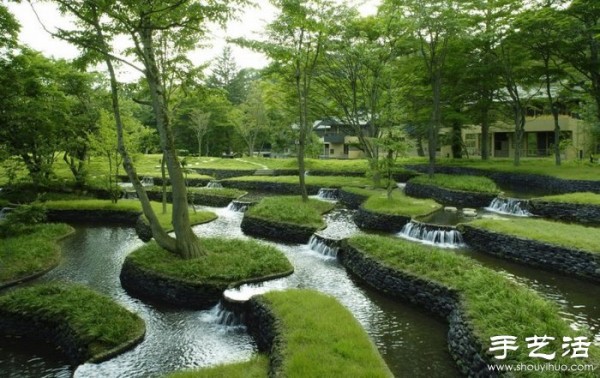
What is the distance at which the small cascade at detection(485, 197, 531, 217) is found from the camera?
24.4 m

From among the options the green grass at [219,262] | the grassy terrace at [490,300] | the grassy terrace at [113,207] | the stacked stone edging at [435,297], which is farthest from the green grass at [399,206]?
the grassy terrace at [113,207]

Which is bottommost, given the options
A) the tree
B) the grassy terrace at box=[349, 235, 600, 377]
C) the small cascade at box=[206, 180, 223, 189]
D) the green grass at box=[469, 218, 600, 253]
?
the grassy terrace at box=[349, 235, 600, 377]

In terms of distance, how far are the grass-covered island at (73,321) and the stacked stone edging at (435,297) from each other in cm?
755

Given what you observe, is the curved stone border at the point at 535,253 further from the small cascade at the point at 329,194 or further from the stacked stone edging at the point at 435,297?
the small cascade at the point at 329,194

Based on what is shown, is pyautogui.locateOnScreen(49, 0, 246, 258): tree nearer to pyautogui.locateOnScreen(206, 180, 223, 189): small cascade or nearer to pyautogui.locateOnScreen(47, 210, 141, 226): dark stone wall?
pyautogui.locateOnScreen(47, 210, 141, 226): dark stone wall

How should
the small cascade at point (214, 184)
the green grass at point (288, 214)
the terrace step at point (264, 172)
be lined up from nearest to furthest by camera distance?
the green grass at point (288, 214) < the small cascade at point (214, 184) < the terrace step at point (264, 172)

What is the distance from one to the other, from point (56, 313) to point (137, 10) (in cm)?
917

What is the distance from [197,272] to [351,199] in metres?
18.0

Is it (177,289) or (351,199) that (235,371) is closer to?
(177,289)

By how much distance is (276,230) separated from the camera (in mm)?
21828

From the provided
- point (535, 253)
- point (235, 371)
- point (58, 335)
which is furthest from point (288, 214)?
point (235, 371)

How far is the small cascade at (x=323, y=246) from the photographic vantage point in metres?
18.3

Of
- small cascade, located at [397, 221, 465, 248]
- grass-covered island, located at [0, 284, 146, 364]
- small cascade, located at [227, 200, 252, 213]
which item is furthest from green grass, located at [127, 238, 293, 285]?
small cascade, located at [227, 200, 252, 213]

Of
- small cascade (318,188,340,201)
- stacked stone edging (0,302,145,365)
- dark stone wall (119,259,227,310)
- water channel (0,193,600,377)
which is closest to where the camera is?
water channel (0,193,600,377)
